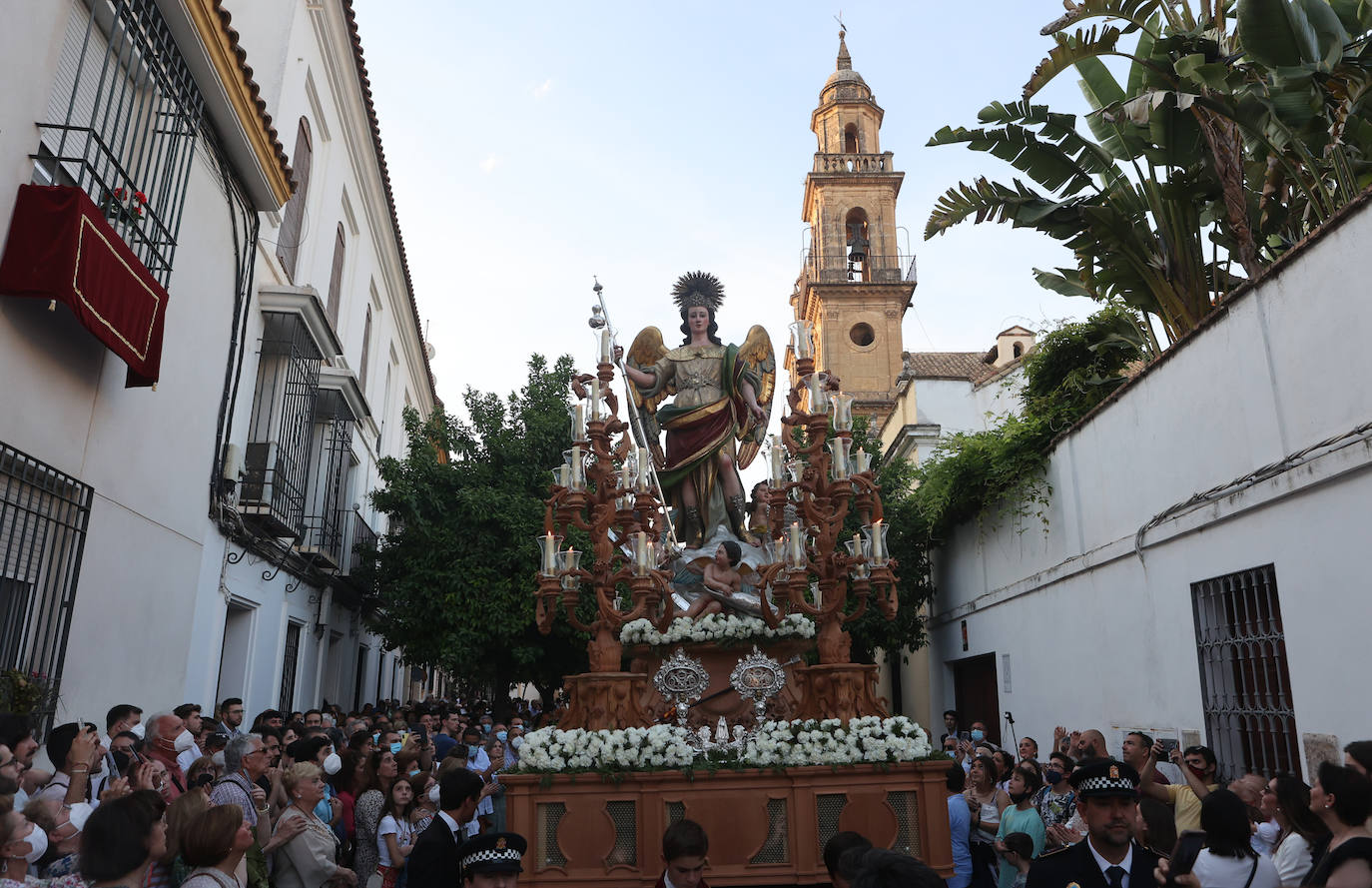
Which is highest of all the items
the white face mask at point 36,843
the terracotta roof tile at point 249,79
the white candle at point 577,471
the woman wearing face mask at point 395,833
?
the terracotta roof tile at point 249,79

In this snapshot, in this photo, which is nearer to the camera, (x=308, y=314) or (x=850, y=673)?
(x=850, y=673)

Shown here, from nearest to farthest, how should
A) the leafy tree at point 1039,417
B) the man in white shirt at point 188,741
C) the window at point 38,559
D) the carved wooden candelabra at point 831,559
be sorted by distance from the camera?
the man in white shirt at point 188,741, the window at point 38,559, the carved wooden candelabra at point 831,559, the leafy tree at point 1039,417

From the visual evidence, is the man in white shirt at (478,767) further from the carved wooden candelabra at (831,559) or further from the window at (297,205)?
the window at (297,205)

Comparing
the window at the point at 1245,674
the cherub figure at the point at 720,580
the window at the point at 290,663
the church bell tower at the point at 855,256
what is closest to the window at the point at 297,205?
the window at the point at 290,663

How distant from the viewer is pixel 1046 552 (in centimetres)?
1280

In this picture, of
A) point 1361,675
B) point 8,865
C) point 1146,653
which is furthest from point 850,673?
point 8,865

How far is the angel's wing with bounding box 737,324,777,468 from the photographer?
31.6 feet

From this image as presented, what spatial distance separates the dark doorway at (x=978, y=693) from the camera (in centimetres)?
1536

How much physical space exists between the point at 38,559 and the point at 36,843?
12.8ft

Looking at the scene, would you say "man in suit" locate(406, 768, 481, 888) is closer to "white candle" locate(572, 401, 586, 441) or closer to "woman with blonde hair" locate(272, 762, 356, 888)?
"woman with blonde hair" locate(272, 762, 356, 888)

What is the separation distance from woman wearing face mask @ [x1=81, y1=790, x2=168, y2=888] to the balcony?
112ft

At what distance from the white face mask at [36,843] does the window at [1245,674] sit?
7.91 metres

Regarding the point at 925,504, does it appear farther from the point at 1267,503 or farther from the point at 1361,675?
the point at 1361,675

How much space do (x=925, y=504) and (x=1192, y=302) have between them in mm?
6026
